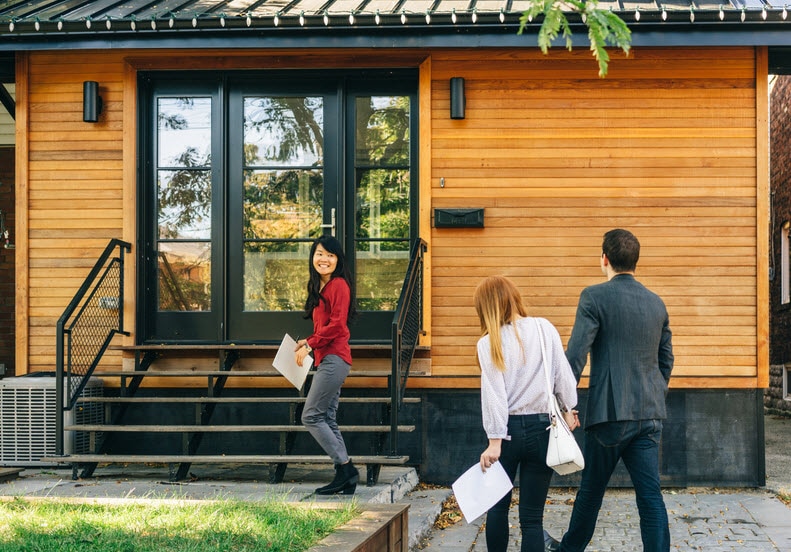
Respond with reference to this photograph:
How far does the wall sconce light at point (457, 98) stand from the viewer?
8016 mm

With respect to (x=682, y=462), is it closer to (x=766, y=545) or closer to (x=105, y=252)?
(x=766, y=545)

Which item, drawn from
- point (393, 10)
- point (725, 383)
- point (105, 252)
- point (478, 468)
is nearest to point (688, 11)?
point (393, 10)

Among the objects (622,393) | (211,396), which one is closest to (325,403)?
(211,396)

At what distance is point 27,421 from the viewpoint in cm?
766

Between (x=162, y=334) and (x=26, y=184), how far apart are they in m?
1.82

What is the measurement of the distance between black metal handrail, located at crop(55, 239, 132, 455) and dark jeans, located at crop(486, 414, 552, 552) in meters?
3.89

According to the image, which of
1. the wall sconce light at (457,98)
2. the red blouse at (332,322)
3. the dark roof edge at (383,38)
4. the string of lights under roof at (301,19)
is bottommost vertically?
the red blouse at (332,322)

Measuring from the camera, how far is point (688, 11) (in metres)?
7.28

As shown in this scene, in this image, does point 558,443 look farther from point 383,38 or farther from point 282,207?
point 282,207

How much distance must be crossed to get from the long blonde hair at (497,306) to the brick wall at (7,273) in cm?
787

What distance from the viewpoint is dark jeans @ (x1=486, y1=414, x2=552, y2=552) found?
4.43 m

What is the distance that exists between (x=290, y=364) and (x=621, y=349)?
2.38 metres

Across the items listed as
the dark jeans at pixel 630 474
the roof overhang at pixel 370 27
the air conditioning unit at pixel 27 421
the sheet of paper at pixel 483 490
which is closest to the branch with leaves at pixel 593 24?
the sheet of paper at pixel 483 490

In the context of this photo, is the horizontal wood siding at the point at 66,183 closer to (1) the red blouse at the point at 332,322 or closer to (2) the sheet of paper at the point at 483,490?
(1) the red blouse at the point at 332,322
